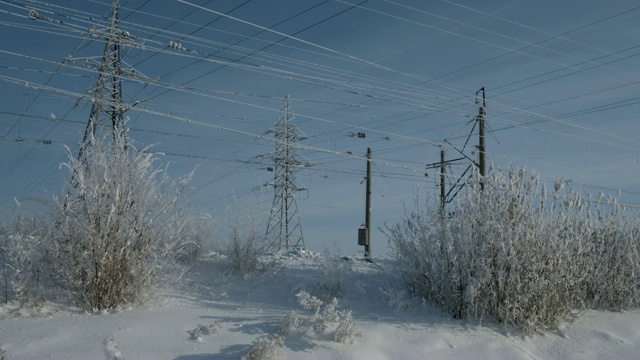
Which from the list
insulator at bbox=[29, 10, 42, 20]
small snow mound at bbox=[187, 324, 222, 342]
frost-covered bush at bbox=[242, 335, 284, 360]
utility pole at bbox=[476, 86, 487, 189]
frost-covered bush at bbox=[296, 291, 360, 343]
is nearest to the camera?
frost-covered bush at bbox=[242, 335, 284, 360]

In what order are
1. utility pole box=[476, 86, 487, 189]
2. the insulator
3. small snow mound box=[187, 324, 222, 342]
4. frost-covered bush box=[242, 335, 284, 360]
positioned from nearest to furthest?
1. frost-covered bush box=[242, 335, 284, 360]
2. small snow mound box=[187, 324, 222, 342]
3. the insulator
4. utility pole box=[476, 86, 487, 189]

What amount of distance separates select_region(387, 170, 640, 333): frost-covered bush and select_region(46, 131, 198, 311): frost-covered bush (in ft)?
14.0

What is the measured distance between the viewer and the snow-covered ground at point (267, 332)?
18.6ft

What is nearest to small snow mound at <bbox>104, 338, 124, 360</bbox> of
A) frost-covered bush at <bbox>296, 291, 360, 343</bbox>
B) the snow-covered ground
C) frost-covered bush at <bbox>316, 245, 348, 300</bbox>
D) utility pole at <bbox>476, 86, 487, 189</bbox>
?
the snow-covered ground

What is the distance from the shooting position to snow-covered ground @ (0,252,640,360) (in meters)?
5.66

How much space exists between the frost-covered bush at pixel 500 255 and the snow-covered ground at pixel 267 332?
33cm

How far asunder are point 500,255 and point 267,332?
3.83 metres

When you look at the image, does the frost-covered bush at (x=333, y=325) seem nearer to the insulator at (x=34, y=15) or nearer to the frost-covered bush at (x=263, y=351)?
the frost-covered bush at (x=263, y=351)

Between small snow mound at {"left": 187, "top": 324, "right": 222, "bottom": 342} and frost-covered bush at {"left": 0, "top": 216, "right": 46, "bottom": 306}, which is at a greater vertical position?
frost-covered bush at {"left": 0, "top": 216, "right": 46, "bottom": 306}

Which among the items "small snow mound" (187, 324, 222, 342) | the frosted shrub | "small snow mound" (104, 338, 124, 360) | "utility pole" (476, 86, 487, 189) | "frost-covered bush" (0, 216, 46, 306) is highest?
"utility pole" (476, 86, 487, 189)

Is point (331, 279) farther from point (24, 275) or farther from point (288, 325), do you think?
point (24, 275)

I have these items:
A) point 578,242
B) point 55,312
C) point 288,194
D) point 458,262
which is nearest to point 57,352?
point 55,312

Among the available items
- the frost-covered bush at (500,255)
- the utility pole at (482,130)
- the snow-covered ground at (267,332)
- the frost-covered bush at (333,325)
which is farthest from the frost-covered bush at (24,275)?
the utility pole at (482,130)

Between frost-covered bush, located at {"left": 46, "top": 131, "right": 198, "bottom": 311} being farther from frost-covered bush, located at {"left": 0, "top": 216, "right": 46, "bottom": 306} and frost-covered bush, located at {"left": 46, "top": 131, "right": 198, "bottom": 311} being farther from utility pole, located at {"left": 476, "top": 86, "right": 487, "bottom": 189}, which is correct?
utility pole, located at {"left": 476, "top": 86, "right": 487, "bottom": 189}
